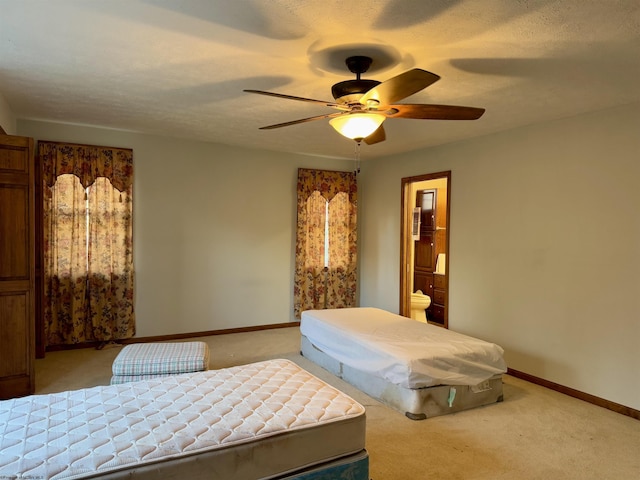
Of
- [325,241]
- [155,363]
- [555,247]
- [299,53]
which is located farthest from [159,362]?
[555,247]

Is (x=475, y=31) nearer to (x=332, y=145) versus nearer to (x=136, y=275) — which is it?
(x=332, y=145)

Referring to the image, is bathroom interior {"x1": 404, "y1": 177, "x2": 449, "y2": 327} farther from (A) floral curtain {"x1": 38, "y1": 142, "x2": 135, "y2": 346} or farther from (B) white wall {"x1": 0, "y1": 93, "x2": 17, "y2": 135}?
(B) white wall {"x1": 0, "y1": 93, "x2": 17, "y2": 135}

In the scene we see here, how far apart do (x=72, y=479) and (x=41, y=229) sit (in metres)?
3.81

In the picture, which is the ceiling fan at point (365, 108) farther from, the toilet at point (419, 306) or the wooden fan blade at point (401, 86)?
the toilet at point (419, 306)

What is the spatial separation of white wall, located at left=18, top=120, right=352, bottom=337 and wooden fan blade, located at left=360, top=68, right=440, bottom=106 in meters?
3.49

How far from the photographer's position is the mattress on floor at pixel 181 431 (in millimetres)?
1601

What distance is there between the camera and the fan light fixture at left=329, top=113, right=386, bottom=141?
8.96 feet

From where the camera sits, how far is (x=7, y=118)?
4043 mm

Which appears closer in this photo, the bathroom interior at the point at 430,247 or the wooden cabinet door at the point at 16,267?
the wooden cabinet door at the point at 16,267

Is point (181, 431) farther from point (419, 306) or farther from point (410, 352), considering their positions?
point (419, 306)

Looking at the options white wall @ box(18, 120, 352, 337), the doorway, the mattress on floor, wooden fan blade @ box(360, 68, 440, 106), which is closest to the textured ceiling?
wooden fan blade @ box(360, 68, 440, 106)

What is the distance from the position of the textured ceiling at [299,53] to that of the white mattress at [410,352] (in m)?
2.02

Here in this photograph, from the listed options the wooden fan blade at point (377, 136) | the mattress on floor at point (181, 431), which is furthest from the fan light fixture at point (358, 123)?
the mattress on floor at point (181, 431)

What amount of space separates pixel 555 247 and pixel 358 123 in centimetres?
246
